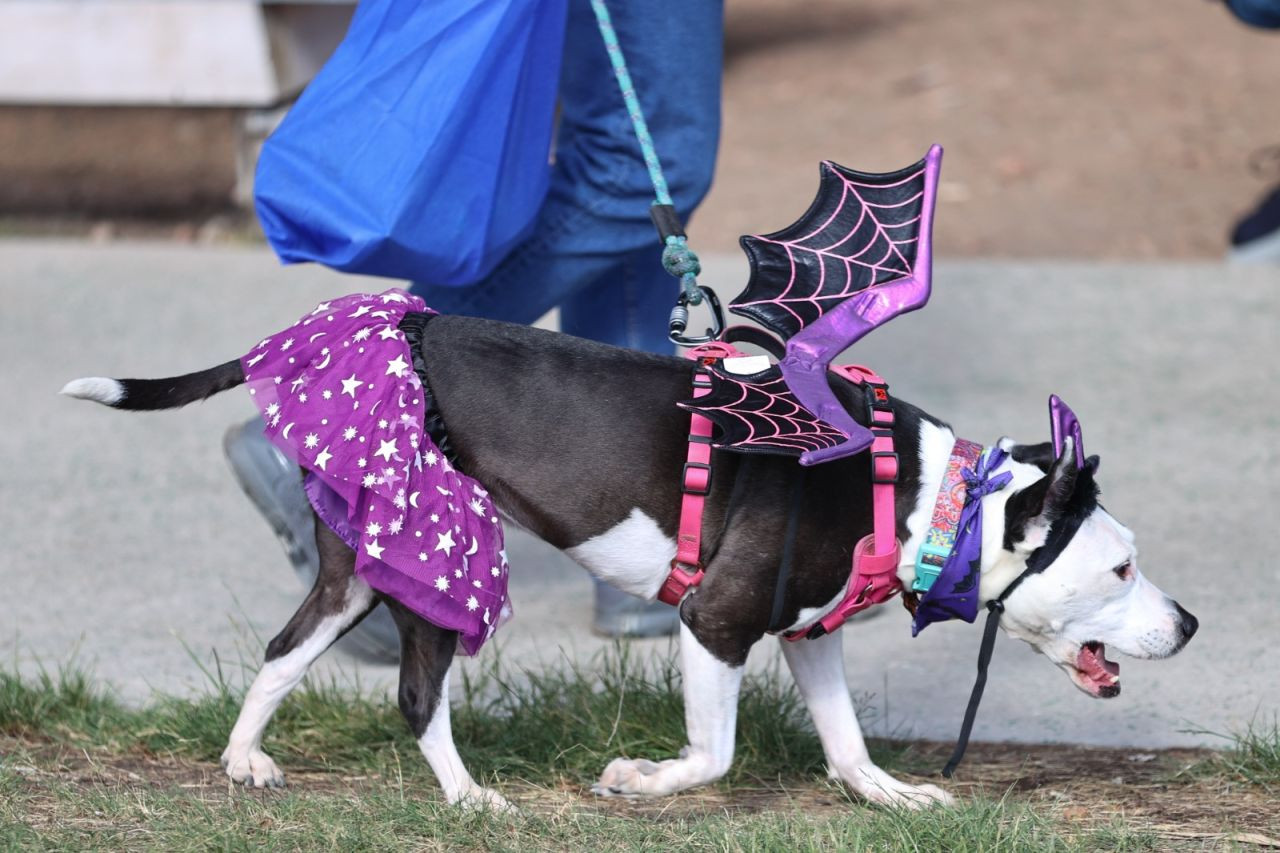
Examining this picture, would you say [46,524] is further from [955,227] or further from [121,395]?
[955,227]

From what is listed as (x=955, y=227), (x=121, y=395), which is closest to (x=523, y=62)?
(x=121, y=395)

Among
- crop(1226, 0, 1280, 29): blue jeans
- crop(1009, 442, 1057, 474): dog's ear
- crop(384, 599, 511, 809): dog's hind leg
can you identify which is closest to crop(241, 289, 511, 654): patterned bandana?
crop(384, 599, 511, 809): dog's hind leg

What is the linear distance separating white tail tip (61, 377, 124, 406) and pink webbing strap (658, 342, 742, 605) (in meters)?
1.05

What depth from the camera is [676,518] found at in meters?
2.91

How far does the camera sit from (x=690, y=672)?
293 centimetres

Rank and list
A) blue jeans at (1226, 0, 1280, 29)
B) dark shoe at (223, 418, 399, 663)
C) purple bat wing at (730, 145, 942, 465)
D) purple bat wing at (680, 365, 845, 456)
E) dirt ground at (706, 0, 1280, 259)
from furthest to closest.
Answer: dirt ground at (706, 0, 1280, 259), blue jeans at (1226, 0, 1280, 29), dark shoe at (223, 418, 399, 663), purple bat wing at (730, 145, 942, 465), purple bat wing at (680, 365, 845, 456)

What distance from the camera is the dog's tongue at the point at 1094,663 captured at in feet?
9.55

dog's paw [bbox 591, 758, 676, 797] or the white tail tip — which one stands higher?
the white tail tip

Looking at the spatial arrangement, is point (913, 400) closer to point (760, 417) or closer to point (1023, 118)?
point (760, 417)

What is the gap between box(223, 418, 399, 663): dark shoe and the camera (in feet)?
11.9

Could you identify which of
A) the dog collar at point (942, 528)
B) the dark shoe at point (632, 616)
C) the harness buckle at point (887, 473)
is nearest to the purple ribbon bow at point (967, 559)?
the dog collar at point (942, 528)

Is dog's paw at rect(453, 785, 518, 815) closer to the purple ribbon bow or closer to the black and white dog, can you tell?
the black and white dog

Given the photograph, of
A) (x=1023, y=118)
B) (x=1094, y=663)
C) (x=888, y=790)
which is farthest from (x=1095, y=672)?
(x=1023, y=118)

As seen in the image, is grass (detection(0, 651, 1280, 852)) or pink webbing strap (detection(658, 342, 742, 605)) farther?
pink webbing strap (detection(658, 342, 742, 605))
